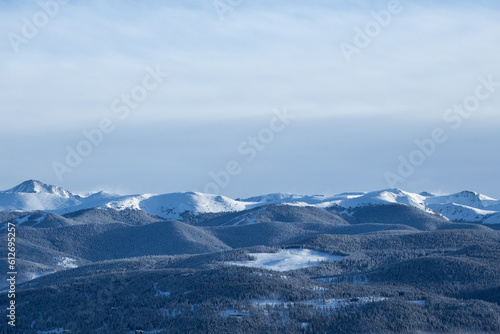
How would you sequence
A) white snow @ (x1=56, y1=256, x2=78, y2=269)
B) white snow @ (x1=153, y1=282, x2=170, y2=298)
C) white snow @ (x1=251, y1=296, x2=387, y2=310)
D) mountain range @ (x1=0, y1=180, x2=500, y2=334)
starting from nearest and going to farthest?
mountain range @ (x1=0, y1=180, x2=500, y2=334) → white snow @ (x1=251, y1=296, x2=387, y2=310) → white snow @ (x1=153, y1=282, x2=170, y2=298) → white snow @ (x1=56, y1=256, x2=78, y2=269)

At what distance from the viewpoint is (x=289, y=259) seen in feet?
339

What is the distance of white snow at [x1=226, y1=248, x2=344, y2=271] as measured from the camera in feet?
322

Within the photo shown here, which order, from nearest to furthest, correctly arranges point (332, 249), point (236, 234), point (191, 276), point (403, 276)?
point (191, 276) < point (403, 276) < point (332, 249) < point (236, 234)

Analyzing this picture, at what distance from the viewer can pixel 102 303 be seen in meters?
63.5

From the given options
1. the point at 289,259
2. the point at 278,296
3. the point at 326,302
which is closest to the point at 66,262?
the point at 289,259

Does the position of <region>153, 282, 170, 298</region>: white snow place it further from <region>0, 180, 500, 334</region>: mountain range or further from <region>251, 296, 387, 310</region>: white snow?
<region>251, 296, 387, 310</region>: white snow

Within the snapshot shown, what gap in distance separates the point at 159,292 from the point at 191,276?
398cm

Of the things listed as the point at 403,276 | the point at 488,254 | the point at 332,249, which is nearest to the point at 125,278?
the point at 403,276

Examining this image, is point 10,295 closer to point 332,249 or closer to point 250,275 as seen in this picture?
point 250,275

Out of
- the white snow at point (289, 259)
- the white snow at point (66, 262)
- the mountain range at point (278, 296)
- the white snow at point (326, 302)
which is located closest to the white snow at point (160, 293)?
the mountain range at point (278, 296)

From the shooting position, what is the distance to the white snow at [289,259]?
322ft

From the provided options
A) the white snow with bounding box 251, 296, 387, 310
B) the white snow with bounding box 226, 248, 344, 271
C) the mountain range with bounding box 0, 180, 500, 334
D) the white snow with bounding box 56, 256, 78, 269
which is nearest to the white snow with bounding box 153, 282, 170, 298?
the mountain range with bounding box 0, 180, 500, 334

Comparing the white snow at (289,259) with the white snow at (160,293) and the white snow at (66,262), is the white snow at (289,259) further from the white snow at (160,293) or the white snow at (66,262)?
the white snow at (66,262)

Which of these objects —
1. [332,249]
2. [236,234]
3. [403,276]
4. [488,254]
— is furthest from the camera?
[236,234]
